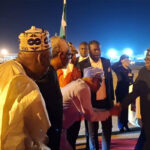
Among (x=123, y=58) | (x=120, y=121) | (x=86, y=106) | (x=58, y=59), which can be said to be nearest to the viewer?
(x=58, y=59)

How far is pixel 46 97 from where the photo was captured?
6.63 ft

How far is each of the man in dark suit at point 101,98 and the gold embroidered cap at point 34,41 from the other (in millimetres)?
2663

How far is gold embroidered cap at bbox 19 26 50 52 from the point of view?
149 centimetres

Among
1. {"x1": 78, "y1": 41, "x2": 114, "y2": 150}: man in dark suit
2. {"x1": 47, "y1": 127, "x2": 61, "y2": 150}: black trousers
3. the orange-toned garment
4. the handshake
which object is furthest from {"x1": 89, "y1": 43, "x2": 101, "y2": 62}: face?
{"x1": 47, "y1": 127, "x2": 61, "y2": 150}: black trousers

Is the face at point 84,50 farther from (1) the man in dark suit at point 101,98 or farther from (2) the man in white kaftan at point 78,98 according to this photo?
(2) the man in white kaftan at point 78,98

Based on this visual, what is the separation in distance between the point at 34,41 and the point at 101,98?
2856 mm

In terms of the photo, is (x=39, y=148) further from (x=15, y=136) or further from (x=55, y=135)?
(x=55, y=135)

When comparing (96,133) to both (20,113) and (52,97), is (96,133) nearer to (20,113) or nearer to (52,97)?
(52,97)

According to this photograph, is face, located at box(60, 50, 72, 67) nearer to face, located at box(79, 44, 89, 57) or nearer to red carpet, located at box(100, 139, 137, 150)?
red carpet, located at box(100, 139, 137, 150)

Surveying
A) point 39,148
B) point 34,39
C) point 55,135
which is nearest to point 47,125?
point 39,148

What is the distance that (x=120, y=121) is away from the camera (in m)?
5.87

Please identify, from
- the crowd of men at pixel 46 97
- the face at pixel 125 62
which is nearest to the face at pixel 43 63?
the crowd of men at pixel 46 97

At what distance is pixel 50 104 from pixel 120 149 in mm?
3066

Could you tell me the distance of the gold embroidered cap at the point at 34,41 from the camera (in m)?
1.49
